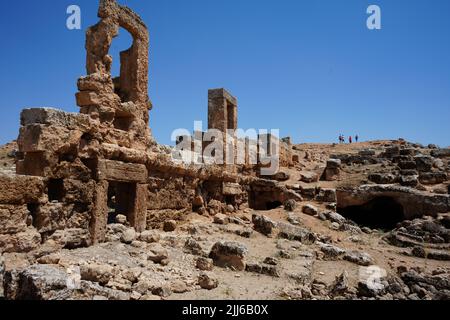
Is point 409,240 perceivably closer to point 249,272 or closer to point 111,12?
point 249,272

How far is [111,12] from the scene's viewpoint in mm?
8383

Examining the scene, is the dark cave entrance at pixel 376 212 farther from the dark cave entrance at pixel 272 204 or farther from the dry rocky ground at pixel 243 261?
the dark cave entrance at pixel 272 204

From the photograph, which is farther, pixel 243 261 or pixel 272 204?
pixel 272 204

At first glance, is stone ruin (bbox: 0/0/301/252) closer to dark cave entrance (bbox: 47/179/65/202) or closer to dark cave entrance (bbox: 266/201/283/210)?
dark cave entrance (bbox: 47/179/65/202)

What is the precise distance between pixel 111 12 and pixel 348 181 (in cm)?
1123

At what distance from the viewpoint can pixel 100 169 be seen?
664cm

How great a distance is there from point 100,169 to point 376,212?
11.9 meters

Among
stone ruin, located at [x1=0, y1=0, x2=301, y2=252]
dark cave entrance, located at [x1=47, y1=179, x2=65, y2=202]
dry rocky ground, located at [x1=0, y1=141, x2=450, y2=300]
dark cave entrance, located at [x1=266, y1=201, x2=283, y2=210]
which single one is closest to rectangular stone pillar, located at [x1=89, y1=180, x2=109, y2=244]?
stone ruin, located at [x1=0, y1=0, x2=301, y2=252]

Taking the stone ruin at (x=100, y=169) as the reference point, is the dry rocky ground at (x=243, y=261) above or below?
below

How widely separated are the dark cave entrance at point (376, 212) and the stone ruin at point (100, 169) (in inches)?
212

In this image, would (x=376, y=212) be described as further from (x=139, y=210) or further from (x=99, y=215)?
(x=99, y=215)

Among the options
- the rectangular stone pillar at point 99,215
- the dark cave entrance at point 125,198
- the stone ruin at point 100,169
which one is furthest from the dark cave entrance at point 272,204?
the rectangular stone pillar at point 99,215

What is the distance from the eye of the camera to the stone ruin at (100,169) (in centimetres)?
555

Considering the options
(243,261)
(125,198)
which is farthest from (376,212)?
(125,198)
